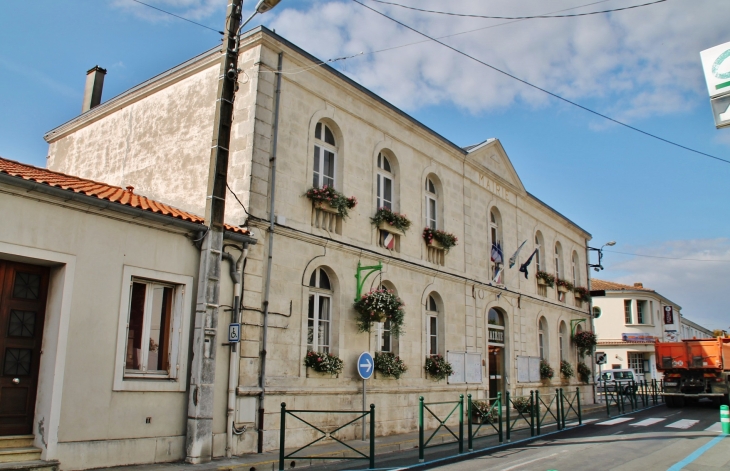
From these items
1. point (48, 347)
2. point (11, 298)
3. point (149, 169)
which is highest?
point (149, 169)

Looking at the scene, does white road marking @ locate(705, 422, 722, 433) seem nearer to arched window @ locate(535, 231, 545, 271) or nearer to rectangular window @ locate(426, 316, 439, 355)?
rectangular window @ locate(426, 316, 439, 355)

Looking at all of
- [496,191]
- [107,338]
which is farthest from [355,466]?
[496,191]

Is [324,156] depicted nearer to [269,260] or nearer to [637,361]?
[269,260]

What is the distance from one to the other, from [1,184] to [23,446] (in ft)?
11.0

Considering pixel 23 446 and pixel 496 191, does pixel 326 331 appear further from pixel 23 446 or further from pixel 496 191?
pixel 496 191

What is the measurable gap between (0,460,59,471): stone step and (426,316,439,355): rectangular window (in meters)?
9.85

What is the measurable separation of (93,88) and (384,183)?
827 cm

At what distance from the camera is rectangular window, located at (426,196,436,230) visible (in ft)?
54.9

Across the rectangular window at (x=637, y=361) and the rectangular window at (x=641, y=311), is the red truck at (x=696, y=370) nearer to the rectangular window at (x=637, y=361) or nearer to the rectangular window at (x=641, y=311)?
the rectangular window at (x=637, y=361)

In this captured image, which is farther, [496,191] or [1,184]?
[496,191]

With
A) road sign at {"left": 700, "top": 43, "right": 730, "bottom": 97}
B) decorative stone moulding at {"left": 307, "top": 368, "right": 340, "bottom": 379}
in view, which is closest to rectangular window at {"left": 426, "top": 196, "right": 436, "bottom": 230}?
decorative stone moulding at {"left": 307, "top": 368, "right": 340, "bottom": 379}

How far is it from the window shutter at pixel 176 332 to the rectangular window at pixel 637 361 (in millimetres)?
40100

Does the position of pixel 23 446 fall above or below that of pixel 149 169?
below

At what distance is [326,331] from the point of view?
12914mm
